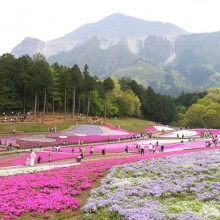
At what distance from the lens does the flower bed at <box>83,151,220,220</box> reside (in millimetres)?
17859

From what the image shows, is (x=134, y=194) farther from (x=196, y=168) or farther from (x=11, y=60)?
(x=11, y=60)

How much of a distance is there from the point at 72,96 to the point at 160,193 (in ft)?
322

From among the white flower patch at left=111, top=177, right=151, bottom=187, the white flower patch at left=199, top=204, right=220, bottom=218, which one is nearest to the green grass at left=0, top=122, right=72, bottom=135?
the white flower patch at left=111, top=177, right=151, bottom=187

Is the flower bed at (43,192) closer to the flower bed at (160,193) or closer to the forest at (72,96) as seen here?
the flower bed at (160,193)

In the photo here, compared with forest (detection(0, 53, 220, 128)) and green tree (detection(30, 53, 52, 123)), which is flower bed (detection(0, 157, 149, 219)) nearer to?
green tree (detection(30, 53, 52, 123))

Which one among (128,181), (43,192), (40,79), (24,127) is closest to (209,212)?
(128,181)

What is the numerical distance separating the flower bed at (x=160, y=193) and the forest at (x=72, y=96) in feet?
199

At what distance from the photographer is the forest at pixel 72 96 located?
9425 cm

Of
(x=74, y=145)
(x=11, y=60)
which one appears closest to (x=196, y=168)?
(x=74, y=145)

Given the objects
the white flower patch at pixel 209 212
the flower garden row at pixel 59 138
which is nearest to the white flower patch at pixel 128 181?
the white flower patch at pixel 209 212

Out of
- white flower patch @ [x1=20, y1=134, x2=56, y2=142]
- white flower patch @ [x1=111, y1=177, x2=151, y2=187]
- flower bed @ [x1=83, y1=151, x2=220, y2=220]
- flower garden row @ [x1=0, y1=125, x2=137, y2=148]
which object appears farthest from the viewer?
white flower patch @ [x1=20, y1=134, x2=56, y2=142]

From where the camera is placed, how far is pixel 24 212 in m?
18.3

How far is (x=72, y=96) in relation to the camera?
118 m

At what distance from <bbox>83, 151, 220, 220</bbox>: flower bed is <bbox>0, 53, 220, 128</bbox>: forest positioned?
2385 inches
